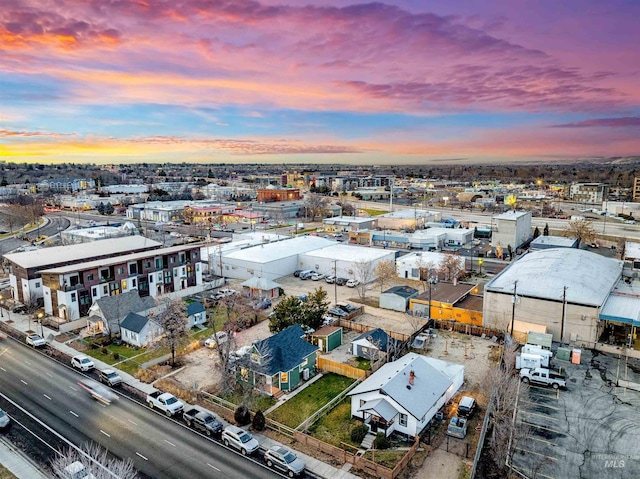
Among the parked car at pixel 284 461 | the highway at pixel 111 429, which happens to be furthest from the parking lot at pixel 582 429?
the highway at pixel 111 429

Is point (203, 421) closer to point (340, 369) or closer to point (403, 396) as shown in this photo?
point (340, 369)

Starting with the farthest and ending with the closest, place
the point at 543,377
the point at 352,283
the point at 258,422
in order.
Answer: the point at 352,283, the point at 543,377, the point at 258,422

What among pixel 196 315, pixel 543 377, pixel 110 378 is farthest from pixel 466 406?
pixel 196 315

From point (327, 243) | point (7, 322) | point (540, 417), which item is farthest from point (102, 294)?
point (540, 417)

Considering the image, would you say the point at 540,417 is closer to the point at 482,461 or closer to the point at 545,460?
the point at 545,460

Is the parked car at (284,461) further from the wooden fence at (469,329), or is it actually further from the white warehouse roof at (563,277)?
the white warehouse roof at (563,277)

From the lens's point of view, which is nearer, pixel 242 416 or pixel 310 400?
pixel 242 416

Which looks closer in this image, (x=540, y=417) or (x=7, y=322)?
(x=540, y=417)
